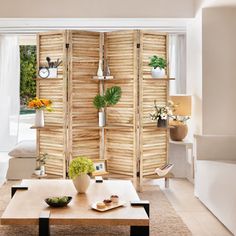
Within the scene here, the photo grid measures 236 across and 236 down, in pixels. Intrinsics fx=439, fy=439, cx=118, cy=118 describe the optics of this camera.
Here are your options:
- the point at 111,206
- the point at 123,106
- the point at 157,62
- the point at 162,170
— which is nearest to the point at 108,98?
the point at 123,106

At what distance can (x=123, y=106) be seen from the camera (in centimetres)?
547

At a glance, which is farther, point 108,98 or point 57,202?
point 108,98

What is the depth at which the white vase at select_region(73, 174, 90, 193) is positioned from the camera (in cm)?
381

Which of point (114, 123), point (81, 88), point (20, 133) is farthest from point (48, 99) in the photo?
point (20, 133)

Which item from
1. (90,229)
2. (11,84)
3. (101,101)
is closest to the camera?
(90,229)

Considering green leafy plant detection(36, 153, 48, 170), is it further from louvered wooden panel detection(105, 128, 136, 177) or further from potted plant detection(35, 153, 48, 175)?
louvered wooden panel detection(105, 128, 136, 177)

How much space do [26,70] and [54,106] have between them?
253cm

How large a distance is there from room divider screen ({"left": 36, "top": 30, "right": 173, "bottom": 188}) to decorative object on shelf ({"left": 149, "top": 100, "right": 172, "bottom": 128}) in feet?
0.26

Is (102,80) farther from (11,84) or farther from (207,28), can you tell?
(11,84)

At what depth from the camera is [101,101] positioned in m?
5.33

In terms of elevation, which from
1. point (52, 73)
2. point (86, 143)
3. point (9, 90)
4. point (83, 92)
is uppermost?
point (52, 73)

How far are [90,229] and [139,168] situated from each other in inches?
62.8

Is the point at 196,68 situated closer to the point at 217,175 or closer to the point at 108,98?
the point at 108,98

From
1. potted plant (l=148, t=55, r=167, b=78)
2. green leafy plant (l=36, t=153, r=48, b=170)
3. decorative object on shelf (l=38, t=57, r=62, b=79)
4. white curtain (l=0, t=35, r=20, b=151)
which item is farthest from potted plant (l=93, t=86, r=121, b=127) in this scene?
white curtain (l=0, t=35, r=20, b=151)
